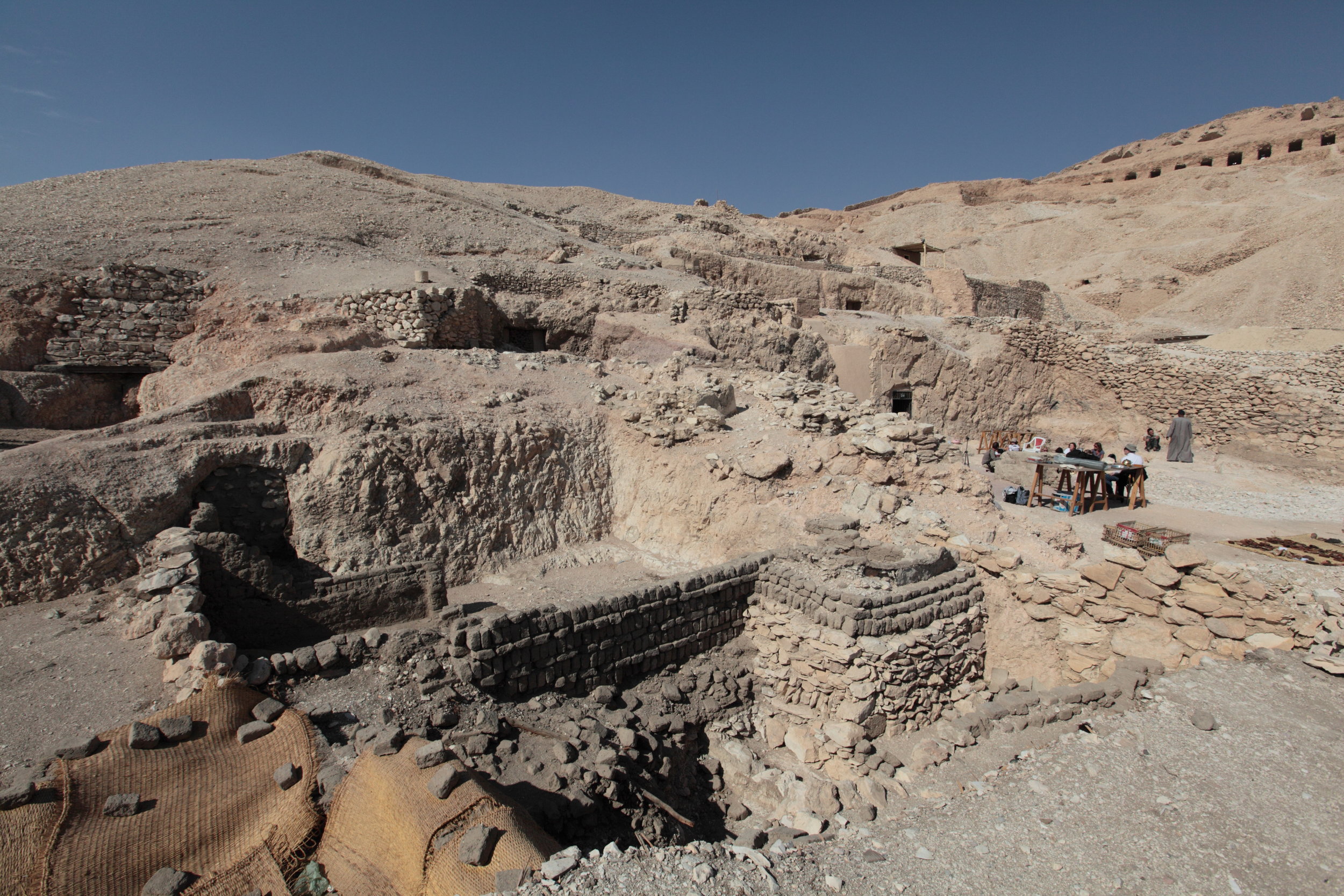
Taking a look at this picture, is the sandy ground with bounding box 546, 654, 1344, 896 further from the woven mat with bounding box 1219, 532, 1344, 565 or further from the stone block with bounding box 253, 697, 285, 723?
the stone block with bounding box 253, 697, 285, 723

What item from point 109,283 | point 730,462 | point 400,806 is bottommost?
point 400,806

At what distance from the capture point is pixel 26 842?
2.91 meters

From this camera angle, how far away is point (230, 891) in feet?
10.2

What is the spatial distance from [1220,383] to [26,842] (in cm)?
1995

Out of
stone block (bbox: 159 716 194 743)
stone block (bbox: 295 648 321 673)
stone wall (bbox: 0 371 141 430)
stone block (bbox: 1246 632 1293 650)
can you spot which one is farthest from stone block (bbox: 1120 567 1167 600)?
stone wall (bbox: 0 371 141 430)

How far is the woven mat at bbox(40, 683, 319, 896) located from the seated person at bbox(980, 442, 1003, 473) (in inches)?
509

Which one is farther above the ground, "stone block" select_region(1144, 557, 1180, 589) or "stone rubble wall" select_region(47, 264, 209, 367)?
"stone rubble wall" select_region(47, 264, 209, 367)

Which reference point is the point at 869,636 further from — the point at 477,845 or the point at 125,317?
the point at 125,317

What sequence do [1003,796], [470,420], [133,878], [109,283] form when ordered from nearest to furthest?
[133,878]
[1003,796]
[470,420]
[109,283]

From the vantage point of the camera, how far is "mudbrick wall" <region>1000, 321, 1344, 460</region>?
42.8 ft

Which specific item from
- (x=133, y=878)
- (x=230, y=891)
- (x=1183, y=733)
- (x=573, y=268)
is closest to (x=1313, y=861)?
(x=1183, y=733)


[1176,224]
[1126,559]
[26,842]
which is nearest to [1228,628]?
[1126,559]

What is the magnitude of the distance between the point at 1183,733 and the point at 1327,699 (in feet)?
3.90

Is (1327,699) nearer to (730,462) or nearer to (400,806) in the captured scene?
(730,462)
